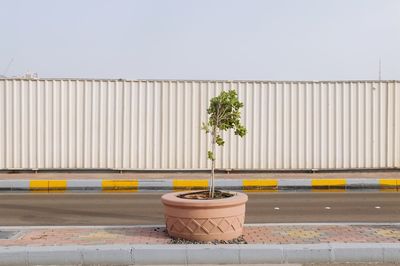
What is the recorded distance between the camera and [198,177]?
569 inches

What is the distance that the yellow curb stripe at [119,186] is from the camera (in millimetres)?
13211

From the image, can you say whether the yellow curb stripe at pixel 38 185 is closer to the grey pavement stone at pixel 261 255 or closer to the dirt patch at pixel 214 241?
the dirt patch at pixel 214 241

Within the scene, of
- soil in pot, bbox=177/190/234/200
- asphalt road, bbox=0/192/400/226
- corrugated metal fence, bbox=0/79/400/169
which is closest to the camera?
soil in pot, bbox=177/190/234/200

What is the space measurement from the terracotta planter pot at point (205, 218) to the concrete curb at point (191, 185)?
704 cm

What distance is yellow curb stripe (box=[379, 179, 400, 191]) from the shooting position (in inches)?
529

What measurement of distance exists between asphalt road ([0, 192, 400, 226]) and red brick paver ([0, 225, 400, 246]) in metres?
1.20

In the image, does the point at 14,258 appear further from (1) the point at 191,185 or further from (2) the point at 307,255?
(1) the point at 191,185

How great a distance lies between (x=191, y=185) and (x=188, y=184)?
0.08 metres

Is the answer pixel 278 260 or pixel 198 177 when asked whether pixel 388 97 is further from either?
pixel 278 260

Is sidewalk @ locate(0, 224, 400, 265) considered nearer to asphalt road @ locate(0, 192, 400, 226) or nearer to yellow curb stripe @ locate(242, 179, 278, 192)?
asphalt road @ locate(0, 192, 400, 226)

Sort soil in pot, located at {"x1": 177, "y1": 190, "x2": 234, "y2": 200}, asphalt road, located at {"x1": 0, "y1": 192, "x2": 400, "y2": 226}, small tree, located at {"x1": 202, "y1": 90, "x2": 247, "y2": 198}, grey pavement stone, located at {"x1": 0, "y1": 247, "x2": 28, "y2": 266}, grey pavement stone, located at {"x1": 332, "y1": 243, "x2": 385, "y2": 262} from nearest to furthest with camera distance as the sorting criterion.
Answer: grey pavement stone, located at {"x1": 0, "y1": 247, "x2": 28, "y2": 266} → grey pavement stone, located at {"x1": 332, "y1": 243, "x2": 385, "y2": 262} → soil in pot, located at {"x1": 177, "y1": 190, "x2": 234, "y2": 200} → small tree, located at {"x1": 202, "y1": 90, "x2": 247, "y2": 198} → asphalt road, located at {"x1": 0, "y1": 192, "x2": 400, "y2": 226}

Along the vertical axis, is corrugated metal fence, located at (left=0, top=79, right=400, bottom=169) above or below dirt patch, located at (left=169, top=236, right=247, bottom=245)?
above

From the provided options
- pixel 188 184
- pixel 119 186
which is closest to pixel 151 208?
pixel 188 184

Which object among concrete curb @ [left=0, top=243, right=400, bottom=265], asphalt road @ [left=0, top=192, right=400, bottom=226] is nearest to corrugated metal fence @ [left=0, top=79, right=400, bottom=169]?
asphalt road @ [left=0, top=192, right=400, bottom=226]
